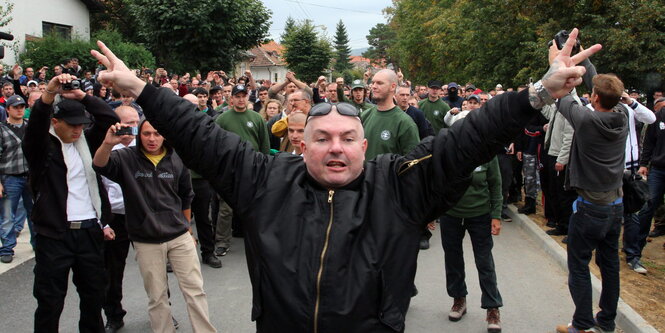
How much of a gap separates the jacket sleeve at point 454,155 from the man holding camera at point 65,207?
2864 mm

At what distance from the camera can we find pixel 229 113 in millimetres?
7703

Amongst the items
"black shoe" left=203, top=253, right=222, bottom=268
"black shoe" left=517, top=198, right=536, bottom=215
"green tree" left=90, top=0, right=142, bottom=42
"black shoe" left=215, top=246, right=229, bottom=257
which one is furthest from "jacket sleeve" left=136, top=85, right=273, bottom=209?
"green tree" left=90, top=0, right=142, bottom=42

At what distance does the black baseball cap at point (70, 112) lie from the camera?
13.7 feet

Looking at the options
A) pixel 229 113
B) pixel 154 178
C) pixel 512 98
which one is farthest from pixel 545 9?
pixel 512 98

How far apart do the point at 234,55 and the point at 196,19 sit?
3726mm

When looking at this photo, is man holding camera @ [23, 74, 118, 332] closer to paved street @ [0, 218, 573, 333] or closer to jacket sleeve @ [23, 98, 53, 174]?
jacket sleeve @ [23, 98, 53, 174]

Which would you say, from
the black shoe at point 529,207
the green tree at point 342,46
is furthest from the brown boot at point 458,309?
the green tree at point 342,46

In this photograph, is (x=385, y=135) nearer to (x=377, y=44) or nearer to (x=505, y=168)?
(x=505, y=168)

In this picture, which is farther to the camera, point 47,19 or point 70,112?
point 47,19

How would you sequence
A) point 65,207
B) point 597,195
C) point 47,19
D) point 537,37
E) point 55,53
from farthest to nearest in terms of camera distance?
point 47,19 → point 55,53 → point 537,37 → point 597,195 → point 65,207

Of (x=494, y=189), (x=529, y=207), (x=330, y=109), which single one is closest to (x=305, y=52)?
(x=529, y=207)

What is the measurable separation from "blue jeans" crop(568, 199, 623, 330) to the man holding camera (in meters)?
3.99

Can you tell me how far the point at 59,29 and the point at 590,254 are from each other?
2944 cm

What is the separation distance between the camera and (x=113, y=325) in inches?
202
